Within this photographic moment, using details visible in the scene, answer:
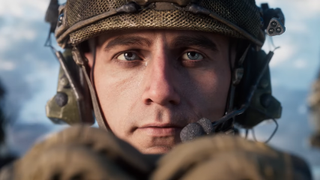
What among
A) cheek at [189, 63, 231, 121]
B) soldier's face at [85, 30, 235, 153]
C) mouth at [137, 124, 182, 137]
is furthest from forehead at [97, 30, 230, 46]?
mouth at [137, 124, 182, 137]

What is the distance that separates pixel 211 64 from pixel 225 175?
134cm

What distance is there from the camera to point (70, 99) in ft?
8.18

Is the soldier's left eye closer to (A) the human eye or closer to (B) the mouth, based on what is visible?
(A) the human eye

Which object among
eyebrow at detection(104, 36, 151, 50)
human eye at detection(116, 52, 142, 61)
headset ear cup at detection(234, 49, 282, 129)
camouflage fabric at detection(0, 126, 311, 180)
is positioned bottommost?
headset ear cup at detection(234, 49, 282, 129)

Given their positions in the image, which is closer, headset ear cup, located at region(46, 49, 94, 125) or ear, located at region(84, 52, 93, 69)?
ear, located at region(84, 52, 93, 69)

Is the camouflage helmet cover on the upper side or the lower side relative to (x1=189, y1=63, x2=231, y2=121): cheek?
upper

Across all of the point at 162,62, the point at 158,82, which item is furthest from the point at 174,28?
the point at 158,82

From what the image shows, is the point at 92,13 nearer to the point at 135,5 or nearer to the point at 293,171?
the point at 135,5

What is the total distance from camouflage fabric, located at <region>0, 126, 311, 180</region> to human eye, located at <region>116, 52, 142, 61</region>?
116 cm

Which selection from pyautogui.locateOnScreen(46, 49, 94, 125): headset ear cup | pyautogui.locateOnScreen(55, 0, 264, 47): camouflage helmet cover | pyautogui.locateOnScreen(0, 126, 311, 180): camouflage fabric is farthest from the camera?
pyautogui.locateOnScreen(46, 49, 94, 125): headset ear cup

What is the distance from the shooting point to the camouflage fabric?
2.01ft

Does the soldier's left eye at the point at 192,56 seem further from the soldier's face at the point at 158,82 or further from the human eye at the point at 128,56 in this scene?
the human eye at the point at 128,56

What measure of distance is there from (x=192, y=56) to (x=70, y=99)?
1026 millimetres

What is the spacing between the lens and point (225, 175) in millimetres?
603
